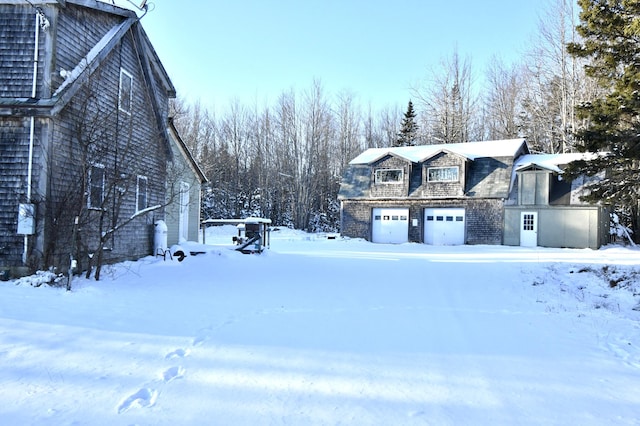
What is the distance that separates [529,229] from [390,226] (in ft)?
25.7

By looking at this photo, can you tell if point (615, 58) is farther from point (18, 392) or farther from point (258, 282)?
point (18, 392)

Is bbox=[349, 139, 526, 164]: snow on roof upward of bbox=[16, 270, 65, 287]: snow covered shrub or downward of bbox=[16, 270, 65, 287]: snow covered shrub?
upward

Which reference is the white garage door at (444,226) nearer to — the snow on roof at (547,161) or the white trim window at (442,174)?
the white trim window at (442,174)

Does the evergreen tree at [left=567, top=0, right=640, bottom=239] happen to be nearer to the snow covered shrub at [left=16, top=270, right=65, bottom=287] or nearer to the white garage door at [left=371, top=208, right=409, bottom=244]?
the snow covered shrub at [left=16, top=270, right=65, bottom=287]

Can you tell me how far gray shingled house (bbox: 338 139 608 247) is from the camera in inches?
955

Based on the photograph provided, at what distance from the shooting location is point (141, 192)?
12.9 metres

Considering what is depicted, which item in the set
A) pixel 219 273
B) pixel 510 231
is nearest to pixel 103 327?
pixel 219 273

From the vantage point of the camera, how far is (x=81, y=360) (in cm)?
423

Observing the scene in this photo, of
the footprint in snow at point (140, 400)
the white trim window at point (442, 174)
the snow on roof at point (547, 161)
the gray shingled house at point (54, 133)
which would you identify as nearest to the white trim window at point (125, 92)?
the gray shingled house at point (54, 133)

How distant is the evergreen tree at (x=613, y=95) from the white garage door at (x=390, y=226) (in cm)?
1615

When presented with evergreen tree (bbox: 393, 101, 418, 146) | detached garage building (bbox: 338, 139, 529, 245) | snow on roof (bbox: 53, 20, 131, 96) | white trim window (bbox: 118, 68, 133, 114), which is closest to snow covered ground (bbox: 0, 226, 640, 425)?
snow on roof (bbox: 53, 20, 131, 96)

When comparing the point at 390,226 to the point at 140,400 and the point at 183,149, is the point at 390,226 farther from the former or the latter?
the point at 140,400

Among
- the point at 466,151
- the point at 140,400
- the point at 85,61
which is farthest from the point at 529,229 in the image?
the point at 140,400

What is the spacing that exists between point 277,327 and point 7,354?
9.69 feet
